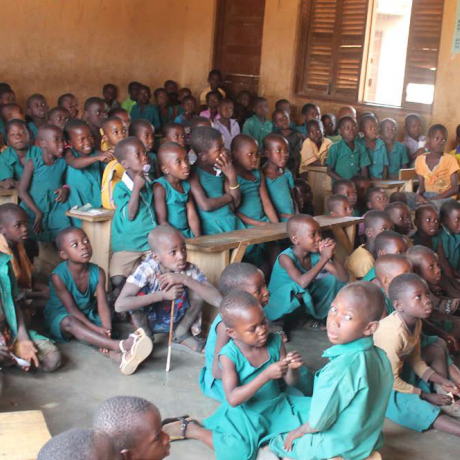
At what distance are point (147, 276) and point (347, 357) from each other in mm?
1506

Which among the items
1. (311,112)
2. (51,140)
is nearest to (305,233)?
(51,140)

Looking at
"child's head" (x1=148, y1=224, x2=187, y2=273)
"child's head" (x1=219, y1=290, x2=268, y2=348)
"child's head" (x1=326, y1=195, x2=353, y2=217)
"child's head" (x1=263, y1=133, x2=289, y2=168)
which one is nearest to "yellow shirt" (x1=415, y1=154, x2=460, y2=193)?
"child's head" (x1=326, y1=195, x2=353, y2=217)

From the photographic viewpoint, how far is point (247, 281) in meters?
3.20

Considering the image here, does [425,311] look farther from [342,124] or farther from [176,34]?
[176,34]

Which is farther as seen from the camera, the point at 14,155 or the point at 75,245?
the point at 14,155

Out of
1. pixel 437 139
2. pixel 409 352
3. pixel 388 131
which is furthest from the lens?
pixel 388 131

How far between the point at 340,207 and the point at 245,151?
0.82m

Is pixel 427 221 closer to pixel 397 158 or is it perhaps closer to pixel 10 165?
pixel 397 158

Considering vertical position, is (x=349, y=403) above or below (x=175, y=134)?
below

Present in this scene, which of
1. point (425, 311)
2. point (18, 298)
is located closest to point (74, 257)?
point (18, 298)

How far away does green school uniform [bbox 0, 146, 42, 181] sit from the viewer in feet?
16.7

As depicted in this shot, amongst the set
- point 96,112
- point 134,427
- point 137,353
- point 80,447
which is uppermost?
point 96,112

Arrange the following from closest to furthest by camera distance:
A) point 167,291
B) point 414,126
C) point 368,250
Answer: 1. point 167,291
2. point 368,250
3. point 414,126

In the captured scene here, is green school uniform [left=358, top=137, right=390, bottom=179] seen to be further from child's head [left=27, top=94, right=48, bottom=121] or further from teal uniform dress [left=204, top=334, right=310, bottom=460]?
teal uniform dress [left=204, top=334, right=310, bottom=460]
